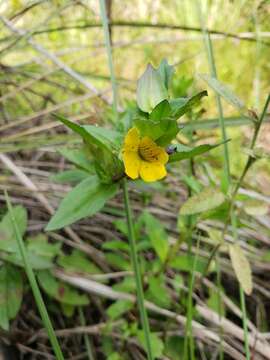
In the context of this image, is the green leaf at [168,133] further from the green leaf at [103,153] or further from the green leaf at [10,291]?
the green leaf at [10,291]

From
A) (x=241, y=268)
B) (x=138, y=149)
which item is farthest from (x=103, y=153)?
(x=241, y=268)

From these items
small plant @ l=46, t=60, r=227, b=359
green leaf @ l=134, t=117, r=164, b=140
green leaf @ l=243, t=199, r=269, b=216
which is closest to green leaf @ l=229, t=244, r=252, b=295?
green leaf @ l=243, t=199, r=269, b=216

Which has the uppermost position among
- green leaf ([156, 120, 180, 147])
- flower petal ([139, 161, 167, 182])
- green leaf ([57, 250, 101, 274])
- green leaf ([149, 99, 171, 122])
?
green leaf ([149, 99, 171, 122])

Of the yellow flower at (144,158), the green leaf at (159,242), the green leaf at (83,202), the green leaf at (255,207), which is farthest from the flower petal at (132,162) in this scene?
the green leaf at (159,242)

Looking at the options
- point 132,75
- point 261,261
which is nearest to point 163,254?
point 261,261

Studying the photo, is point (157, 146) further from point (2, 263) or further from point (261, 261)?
point (261, 261)

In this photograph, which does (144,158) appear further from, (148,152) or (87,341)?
(87,341)

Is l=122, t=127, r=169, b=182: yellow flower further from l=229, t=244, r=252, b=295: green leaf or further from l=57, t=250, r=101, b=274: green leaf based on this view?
l=57, t=250, r=101, b=274: green leaf
